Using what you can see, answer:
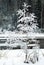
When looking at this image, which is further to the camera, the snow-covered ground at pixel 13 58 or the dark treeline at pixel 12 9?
the dark treeline at pixel 12 9

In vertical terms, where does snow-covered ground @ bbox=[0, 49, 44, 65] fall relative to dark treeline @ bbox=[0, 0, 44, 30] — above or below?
below

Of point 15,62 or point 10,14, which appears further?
point 10,14

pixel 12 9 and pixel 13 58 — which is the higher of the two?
pixel 12 9

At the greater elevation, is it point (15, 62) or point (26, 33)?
point (26, 33)

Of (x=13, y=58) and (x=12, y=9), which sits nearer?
(x=13, y=58)

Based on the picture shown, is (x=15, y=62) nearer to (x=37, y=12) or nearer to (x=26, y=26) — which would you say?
(x=26, y=26)

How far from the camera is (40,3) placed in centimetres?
829

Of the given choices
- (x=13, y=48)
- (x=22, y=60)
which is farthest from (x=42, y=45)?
(x=22, y=60)

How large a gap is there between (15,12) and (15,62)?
3.90m

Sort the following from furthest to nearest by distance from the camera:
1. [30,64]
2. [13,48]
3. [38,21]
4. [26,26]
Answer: [38,21]
[13,48]
[26,26]
[30,64]

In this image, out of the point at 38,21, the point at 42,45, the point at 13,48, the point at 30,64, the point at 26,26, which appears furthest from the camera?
the point at 38,21

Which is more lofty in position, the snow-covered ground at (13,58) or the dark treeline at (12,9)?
the dark treeline at (12,9)

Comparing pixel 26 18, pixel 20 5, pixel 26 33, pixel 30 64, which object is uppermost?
pixel 20 5

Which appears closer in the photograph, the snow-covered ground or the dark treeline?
the snow-covered ground
